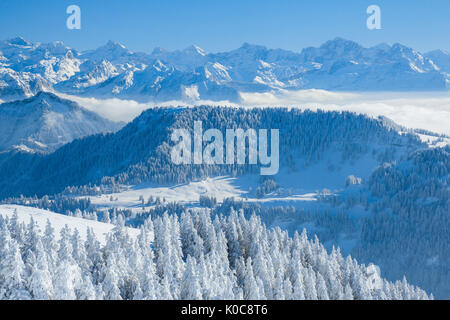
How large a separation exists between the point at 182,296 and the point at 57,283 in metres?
15.3

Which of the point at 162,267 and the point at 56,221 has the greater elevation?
the point at 56,221

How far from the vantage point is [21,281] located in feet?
147

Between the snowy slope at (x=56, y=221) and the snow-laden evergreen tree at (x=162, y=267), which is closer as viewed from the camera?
the snow-laden evergreen tree at (x=162, y=267)

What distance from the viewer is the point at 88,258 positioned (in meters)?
60.2

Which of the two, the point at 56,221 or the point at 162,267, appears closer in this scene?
the point at 162,267

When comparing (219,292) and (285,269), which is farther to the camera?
(285,269)

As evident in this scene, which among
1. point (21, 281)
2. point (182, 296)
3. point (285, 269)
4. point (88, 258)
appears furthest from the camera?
point (285, 269)

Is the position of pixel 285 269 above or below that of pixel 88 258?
below

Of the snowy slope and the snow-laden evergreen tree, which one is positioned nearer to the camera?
the snow-laden evergreen tree
